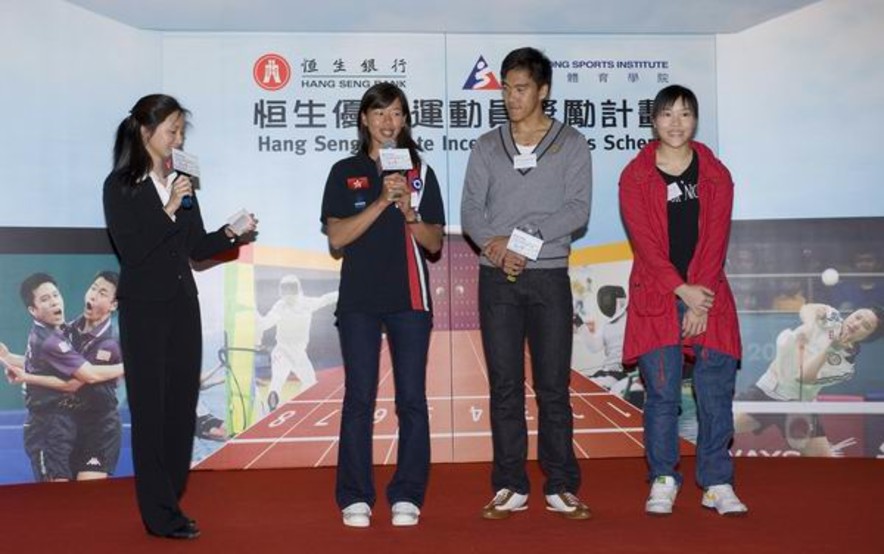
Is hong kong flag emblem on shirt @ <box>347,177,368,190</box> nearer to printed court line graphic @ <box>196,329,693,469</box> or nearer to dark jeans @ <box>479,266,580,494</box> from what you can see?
dark jeans @ <box>479,266,580,494</box>

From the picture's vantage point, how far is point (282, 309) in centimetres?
532

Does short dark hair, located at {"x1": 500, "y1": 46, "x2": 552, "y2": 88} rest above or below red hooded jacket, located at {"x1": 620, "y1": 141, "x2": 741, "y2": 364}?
above

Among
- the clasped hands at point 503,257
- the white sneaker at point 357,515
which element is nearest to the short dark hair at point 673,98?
the clasped hands at point 503,257

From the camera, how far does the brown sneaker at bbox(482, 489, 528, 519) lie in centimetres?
377

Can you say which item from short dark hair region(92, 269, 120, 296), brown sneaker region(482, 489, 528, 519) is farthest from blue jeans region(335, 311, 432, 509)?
short dark hair region(92, 269, 120, 296)

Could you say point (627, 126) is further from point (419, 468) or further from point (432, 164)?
point (419, 468)

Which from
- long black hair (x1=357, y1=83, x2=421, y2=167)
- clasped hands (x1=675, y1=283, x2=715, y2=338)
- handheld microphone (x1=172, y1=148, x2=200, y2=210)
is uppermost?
long black hair (x1=357, y1=83, x2=421, y2=167)

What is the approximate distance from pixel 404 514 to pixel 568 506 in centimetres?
60

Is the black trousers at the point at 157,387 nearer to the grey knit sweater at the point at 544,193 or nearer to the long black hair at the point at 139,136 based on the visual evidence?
the long black hair at the point at 139,136

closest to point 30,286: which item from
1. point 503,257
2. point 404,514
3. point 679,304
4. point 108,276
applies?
point 108,276

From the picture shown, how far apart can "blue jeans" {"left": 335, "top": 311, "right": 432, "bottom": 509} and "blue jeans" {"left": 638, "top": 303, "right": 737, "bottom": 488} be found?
856 mm

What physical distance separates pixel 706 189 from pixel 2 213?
3.19 m

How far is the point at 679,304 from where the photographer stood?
12.8 ft

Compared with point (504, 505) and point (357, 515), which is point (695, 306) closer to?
point (504, 505)
